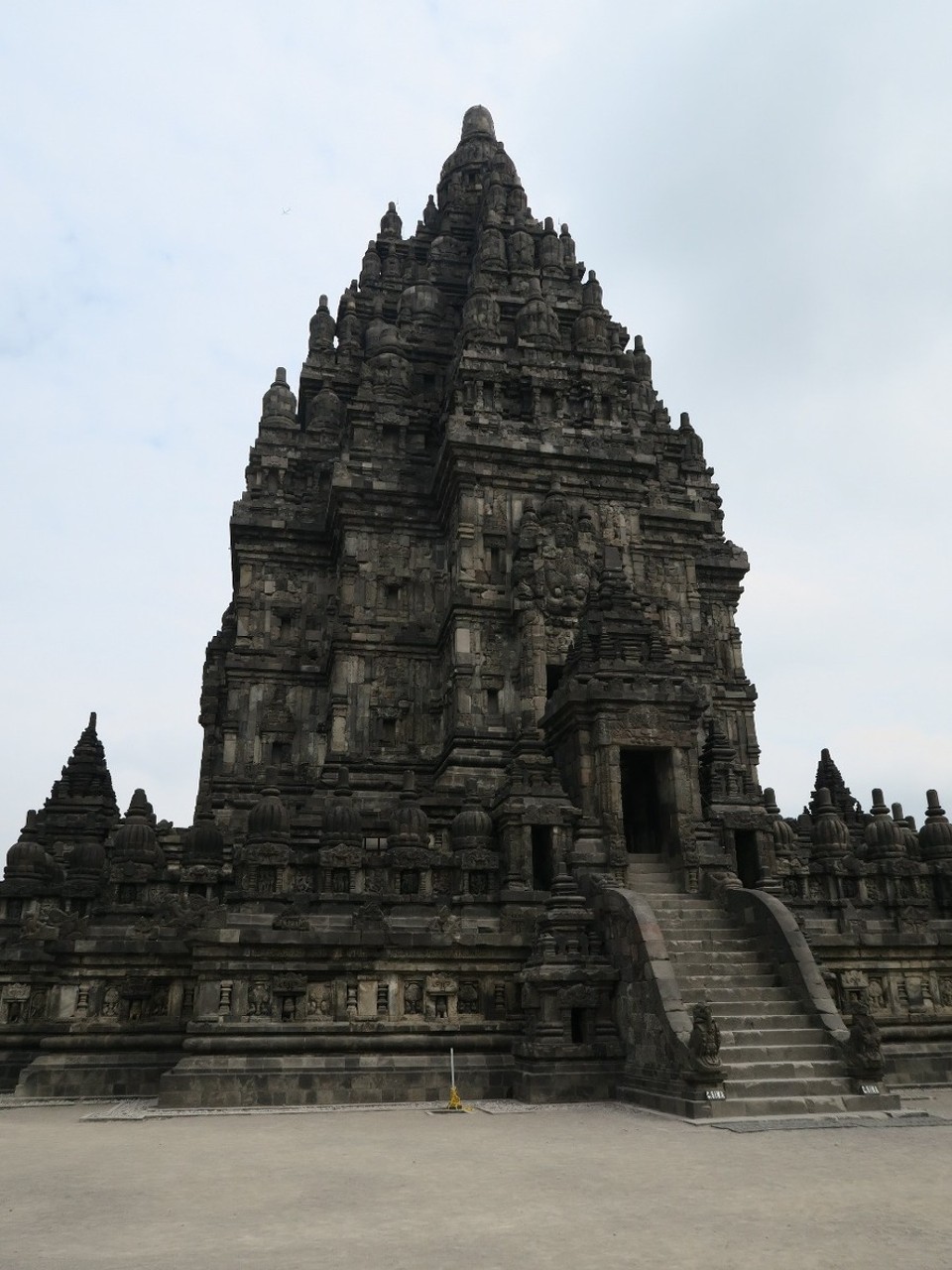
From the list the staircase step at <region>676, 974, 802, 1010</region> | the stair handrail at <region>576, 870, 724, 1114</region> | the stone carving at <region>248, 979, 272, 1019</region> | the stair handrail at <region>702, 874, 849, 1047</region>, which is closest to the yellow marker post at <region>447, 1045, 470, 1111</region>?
the stair handrail at <region>576, 870, 724, 1114</region>

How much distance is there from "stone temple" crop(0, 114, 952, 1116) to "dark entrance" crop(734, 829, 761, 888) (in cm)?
6

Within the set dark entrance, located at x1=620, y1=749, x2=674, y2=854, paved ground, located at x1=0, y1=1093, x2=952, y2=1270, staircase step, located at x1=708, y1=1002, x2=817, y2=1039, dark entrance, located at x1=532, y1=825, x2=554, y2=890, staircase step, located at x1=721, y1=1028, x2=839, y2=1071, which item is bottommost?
paved ground, located at x1=0, y1=1093, x2=952, y2=1270

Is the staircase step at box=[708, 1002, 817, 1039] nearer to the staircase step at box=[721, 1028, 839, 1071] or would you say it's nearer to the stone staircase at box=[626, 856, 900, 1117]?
the stone staircase at box=[626, 856, 900, 1117]

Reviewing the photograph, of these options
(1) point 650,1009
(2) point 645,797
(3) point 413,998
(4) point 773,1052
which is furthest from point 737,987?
(2) point 645,797

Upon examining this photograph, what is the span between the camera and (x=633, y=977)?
1844 cm

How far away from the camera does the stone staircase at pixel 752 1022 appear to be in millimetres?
15695

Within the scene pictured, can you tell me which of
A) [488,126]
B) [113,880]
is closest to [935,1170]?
[113,880]

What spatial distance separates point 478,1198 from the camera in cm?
1003

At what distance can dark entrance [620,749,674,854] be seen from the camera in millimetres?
24375

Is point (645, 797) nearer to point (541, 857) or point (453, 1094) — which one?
point (541, 857)

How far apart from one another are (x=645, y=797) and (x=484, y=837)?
18.0 ft

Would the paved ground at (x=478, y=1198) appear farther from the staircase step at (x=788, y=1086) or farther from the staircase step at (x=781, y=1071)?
the staircase step at (x=781, y=1071)

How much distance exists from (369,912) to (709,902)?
7.50 meters

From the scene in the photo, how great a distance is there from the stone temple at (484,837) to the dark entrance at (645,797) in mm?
114
